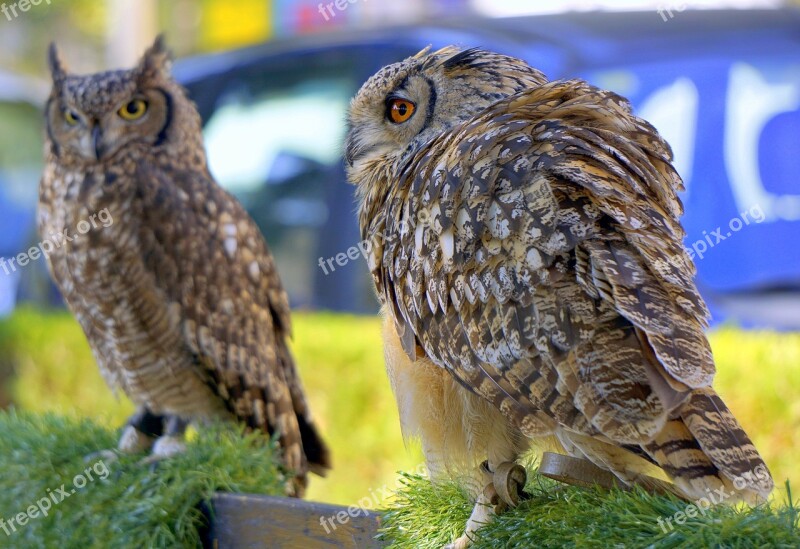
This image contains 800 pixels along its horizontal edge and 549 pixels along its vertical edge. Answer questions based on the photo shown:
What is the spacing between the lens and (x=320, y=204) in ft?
17.7

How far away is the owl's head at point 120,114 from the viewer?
11.3ft

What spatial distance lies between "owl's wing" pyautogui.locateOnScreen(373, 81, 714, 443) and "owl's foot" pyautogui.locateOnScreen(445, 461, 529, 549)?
0.26 m

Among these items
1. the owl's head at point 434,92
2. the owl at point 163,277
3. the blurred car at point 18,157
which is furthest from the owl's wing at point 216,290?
the blurred car at point 18,157

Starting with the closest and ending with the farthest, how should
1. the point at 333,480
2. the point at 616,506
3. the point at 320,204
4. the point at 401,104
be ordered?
the point at 616,506 < the point at 401,104 < the point at 333,480 < the point at 320,204

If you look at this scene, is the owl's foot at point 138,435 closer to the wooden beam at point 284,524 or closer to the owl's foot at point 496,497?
the wooden beam at point 284,524

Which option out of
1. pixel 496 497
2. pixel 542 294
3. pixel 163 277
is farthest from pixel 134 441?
pixel 542 294

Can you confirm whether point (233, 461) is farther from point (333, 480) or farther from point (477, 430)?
point (333, 480)

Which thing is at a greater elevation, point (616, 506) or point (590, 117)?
point (590, 117)

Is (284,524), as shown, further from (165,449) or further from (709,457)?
(709,457)

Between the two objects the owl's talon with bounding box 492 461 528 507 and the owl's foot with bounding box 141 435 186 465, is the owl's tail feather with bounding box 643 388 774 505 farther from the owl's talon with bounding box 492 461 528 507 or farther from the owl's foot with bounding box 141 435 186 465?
the owl's foot with bounding box 141 435 186 465

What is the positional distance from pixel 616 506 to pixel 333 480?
3245mm

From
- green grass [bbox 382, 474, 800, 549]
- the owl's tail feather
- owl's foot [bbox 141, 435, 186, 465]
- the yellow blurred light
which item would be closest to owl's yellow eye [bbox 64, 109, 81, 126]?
owl's foot [bbox 141, 435, 186, 465]

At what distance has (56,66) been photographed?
3701mm

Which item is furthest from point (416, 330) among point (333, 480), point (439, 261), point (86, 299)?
point (333, 480)
